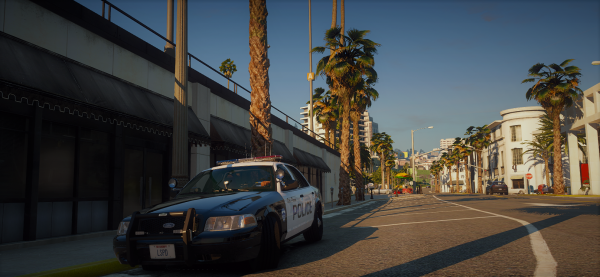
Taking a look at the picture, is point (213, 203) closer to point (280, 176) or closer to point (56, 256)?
point (280, 176)

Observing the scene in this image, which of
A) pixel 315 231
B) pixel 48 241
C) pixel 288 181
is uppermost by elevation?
pixel 288 181

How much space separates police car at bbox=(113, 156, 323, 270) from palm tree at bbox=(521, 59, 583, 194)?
4224 centimetres

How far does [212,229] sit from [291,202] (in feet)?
6.96

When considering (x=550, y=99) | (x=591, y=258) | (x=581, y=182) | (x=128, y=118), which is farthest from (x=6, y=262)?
(x=581, y=182)

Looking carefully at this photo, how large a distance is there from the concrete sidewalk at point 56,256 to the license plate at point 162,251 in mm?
1330

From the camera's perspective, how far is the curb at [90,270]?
5387mm

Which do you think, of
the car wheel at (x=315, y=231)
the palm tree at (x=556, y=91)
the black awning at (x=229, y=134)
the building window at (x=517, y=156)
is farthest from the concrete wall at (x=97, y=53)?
the building window at (x=517, y=156)

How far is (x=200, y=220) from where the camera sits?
5105 mm

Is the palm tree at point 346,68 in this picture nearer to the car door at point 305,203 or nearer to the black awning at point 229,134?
the black awning at point 229,134

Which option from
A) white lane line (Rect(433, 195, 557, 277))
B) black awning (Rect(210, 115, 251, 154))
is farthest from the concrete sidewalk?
black awning (Rect(210, 115, 251, 154))

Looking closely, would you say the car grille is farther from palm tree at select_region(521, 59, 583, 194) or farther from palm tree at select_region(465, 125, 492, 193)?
palm tree at select_region(465, 125, 492, 193)

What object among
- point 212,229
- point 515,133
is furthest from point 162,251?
point 515,133

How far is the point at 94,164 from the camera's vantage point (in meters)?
11.0

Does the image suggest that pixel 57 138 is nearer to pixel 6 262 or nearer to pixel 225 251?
pixel 6 262
